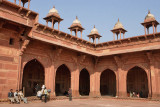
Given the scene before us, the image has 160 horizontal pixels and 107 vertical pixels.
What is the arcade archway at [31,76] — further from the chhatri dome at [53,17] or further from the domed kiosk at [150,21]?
the domed kiosk at [150,21]

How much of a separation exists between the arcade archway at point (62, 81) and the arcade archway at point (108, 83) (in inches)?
210

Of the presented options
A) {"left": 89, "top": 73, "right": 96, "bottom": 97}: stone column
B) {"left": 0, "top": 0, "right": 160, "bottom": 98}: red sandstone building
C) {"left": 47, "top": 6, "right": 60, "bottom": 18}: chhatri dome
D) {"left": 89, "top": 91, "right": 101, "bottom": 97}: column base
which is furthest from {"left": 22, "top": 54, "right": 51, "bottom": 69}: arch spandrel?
{"left": 89, "top": 91, "right": 101, "bottom": 97}: column base

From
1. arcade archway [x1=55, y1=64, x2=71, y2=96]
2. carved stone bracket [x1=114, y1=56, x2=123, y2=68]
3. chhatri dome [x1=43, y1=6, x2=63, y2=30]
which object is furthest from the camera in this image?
arcade archway [x1=55, y1=64, x2=71, y2=96]

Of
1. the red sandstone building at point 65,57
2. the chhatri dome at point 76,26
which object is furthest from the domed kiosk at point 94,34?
the chhatri dome at point 76,26

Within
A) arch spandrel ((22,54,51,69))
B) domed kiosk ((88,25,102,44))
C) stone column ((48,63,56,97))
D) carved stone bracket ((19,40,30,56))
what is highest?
domed kiosk ((88,25,102,44))

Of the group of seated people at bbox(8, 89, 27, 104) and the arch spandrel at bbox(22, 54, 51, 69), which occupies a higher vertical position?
the arch spandrel at bbox(22, 54, 51, 69)

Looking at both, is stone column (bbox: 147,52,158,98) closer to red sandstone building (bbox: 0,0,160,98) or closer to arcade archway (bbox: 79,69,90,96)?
red sandstone building (bbox: 0,0,160,98)

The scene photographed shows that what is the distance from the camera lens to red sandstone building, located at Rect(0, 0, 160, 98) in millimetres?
12578

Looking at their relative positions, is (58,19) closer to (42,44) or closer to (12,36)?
(42,44)

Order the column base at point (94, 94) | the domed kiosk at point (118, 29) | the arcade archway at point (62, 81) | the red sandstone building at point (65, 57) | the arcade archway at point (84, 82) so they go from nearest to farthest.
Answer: the red sandstone building at point (65, 57)
the column base at point (94, 94)
the arcade archway at point (62, 81)
the domed kiosk at point (118, 29)
the arcade archway at point (84, 82)

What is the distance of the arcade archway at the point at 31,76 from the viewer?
57.0 ft

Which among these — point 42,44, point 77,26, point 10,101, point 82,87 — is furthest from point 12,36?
point 82,87

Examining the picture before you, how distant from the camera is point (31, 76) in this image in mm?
18062

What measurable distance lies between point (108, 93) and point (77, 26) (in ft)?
31.8
